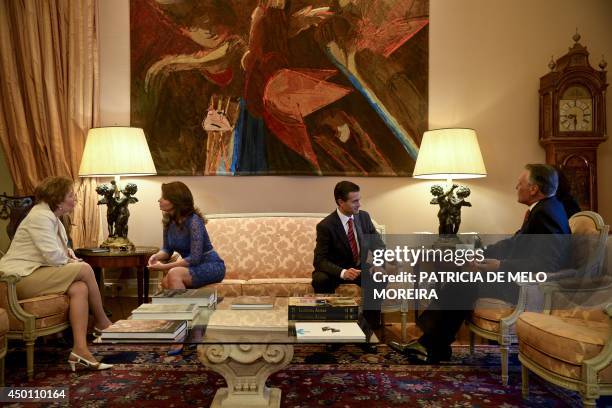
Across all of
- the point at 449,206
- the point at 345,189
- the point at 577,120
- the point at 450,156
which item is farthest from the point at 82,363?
the point at 577,120

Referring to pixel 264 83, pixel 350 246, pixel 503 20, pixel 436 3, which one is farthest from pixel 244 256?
pixel 503 20

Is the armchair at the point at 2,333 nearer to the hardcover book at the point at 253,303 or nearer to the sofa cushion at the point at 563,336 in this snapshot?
the hardcover book at the point at 253,303

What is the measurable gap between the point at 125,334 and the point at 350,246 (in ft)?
5.94

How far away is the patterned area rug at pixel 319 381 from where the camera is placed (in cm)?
251

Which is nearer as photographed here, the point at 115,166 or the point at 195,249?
the point at 195,249

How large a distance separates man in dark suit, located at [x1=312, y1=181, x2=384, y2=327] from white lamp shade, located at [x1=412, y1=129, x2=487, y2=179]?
2.75 ft

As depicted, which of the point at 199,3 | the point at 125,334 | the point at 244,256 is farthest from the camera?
the point at 199,3

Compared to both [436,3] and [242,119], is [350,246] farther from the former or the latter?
[436,3]

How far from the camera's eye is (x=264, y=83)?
437 centimetres

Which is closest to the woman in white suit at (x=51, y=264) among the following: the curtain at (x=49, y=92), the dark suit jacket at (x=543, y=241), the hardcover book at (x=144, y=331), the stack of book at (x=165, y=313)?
the stack of book at (x=165, y=313)

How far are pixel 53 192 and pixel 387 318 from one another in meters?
2.84

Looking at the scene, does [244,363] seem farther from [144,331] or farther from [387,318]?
[387,318]

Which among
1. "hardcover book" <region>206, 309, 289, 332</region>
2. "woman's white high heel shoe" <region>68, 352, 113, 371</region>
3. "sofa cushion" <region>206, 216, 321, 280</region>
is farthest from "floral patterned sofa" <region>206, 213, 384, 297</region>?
"hardcover book" <region>206, 309, 289, 332</region>

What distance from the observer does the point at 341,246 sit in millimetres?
3482
